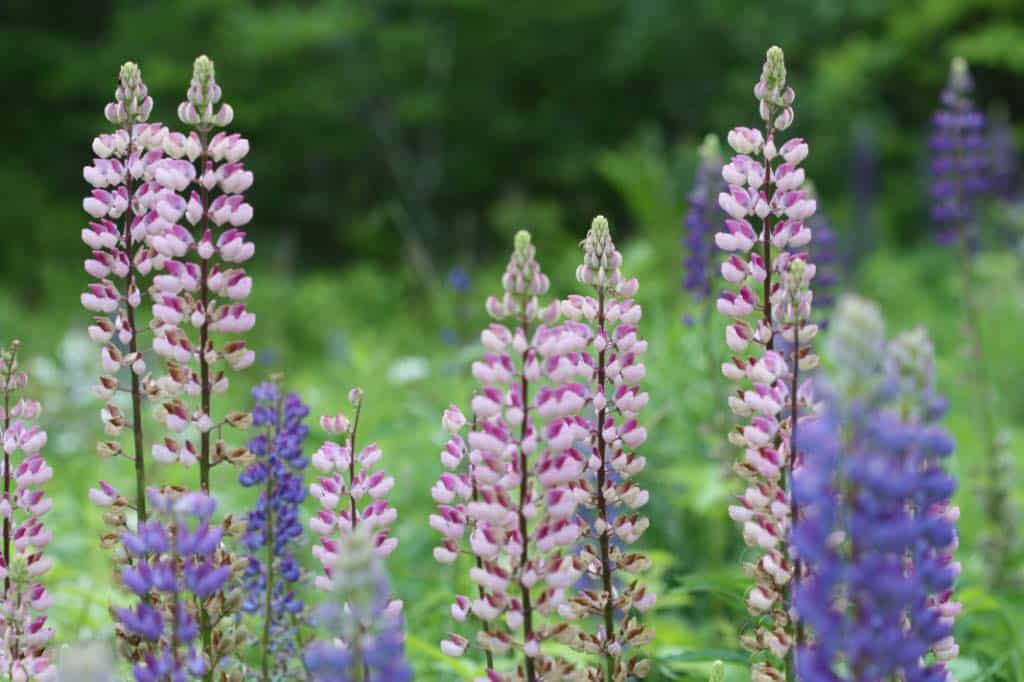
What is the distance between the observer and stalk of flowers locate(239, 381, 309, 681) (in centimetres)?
213

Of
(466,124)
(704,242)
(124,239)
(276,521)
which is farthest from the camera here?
(466,124)

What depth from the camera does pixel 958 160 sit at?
431 cm

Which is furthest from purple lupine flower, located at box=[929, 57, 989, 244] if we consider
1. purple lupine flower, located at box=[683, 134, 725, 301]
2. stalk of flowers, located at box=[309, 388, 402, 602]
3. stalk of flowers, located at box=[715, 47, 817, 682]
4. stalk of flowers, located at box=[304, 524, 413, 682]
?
stalk of flowers, located at box=[304, 524, 413, 682]

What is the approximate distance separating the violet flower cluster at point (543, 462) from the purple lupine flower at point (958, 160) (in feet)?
8.88

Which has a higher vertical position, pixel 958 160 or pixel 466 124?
pixel 466 124

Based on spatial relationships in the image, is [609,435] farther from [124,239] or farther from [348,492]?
[124,239]

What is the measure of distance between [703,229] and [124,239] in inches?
87.6

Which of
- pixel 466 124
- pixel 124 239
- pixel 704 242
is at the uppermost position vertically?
pixel 466 124

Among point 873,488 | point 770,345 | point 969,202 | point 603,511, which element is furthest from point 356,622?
point 969,202

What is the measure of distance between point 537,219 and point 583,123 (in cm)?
461

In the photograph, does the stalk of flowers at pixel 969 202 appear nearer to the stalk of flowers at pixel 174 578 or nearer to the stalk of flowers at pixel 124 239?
the stalk of flowers at pixel 124 239

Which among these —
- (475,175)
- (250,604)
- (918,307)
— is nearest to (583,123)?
(475,175)

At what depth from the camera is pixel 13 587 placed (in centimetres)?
180

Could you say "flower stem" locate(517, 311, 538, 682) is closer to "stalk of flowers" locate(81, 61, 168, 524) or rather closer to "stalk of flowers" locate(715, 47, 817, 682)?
"stalk of flowers" locate(715, 47, 817, 682)
